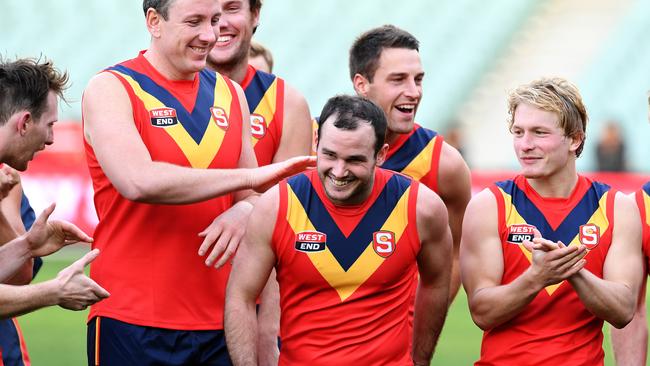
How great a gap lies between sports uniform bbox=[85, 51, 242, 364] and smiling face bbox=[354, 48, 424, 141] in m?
1.49

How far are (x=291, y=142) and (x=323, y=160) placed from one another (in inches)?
38.5

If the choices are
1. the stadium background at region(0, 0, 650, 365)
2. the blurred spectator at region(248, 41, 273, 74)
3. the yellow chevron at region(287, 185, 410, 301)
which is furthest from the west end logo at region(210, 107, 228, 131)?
the stadium background at region(0, 0, 650, 365)

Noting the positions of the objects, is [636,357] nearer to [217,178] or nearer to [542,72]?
[217,178]

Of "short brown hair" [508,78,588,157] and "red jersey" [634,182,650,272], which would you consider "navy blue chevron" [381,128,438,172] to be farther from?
"red jersey" [634,182,650,272]

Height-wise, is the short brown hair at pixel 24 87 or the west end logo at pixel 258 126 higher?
the short brown hair at pixel 24 87

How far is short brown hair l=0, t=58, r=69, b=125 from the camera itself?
16.1ft

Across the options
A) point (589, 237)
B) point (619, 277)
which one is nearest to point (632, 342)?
point (619, 277)

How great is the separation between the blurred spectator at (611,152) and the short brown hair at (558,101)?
12941mm

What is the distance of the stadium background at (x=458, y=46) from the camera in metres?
22.1

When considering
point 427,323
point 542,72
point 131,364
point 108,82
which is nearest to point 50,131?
point 108,82

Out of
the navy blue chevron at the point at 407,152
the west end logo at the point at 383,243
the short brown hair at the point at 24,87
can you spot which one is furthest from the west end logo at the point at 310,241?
the navy blue chevron at the point at 407,152

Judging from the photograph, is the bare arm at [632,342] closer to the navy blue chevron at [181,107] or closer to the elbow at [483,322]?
the elbow at [483,322]

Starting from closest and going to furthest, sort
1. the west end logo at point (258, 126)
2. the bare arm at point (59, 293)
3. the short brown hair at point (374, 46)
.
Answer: the bare arm at point (59, 293) → the west end logo at point (258, 126) → the short brown hair at point (374, 46)

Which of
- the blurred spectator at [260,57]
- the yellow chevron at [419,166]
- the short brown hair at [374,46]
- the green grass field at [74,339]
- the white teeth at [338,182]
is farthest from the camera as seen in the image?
the green grass field at [74,339]
